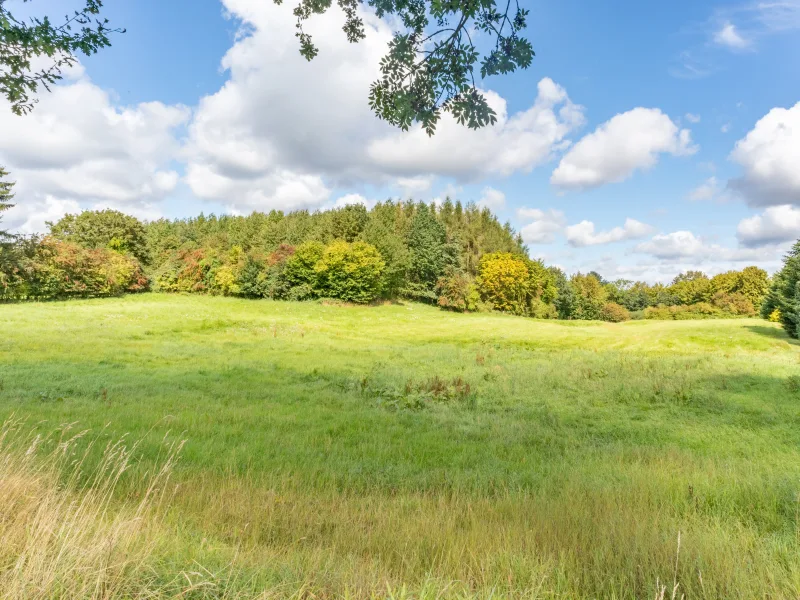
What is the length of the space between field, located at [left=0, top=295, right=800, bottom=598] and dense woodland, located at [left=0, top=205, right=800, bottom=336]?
31.9 meters

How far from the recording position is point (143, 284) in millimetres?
55094

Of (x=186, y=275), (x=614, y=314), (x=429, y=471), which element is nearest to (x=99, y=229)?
(x=186, y=275)

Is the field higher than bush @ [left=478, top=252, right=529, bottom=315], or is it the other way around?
bush @ [left=478, top=252, right=529, bottom=315]

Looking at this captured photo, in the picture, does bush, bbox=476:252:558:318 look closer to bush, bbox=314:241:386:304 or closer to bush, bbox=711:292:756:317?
bush, bbox=314:241:386:304

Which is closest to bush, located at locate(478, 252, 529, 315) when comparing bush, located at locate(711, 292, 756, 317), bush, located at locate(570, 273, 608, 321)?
bush, located at locate(570, 273, 608, 321)

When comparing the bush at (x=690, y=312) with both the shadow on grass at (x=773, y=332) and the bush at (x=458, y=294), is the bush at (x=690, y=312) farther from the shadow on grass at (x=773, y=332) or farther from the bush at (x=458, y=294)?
the shadow on grass at (x=773, y=332)

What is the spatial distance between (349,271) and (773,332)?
1684 inches

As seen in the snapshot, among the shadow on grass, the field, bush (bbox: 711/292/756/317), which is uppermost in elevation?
bush (bbox: 711/292/756/317)

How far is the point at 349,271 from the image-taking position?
54938 millimetres

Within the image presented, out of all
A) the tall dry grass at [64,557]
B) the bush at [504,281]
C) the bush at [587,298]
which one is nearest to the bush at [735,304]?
the bush at [587,298]

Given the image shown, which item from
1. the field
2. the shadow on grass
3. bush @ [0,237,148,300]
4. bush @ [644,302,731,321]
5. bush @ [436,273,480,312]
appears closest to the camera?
the field

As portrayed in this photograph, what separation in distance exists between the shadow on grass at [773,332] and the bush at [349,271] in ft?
130

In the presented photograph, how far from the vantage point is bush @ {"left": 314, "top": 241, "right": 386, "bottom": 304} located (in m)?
54.8

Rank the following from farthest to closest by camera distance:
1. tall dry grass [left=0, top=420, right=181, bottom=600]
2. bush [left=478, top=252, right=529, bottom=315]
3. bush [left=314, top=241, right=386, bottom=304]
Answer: bush [left=478, top=252, right=529, bottom=315]
bush [left=314, top=241, right=386, bottom=304]
tall dry grass [left=0, top=420, right=181, bottom=600]
